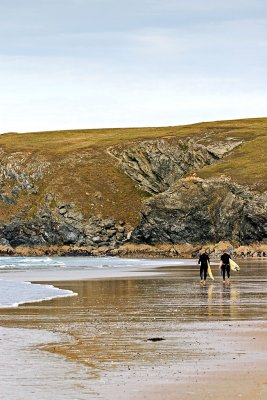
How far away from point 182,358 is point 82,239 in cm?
12063

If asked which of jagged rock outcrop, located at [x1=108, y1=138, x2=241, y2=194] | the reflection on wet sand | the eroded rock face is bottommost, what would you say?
the eroded rock face

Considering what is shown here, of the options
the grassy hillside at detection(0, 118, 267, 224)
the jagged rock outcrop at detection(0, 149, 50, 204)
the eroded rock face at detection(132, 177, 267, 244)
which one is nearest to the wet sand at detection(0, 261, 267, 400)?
the eroded rock face at detection(132, 177, 267, 244)

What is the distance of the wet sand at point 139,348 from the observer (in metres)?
12.4

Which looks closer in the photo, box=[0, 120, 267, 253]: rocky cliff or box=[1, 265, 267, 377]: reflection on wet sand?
box=[1, 265, 267, 377]: reflection on wet sand

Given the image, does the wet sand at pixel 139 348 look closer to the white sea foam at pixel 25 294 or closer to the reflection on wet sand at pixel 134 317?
the reflection on wet sand at pixel 134 317

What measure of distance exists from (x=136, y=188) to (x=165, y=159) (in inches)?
281

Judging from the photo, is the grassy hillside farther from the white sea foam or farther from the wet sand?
the wet sand

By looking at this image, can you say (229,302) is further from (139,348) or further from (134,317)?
(139,348)

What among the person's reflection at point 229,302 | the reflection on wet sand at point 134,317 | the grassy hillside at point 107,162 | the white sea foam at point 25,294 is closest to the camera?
the reflection on wet sand at point 134,317

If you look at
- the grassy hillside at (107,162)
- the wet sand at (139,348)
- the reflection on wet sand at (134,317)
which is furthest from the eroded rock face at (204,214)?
the wet sand at (139,348)

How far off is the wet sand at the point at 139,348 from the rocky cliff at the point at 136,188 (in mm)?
87925

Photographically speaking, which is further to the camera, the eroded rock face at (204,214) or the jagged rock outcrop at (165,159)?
the jagged rock outcrop at (165,159)

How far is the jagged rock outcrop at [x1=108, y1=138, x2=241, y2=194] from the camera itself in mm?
151750

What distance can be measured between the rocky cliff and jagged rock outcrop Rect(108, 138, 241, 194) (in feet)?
0.57
